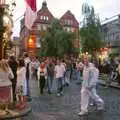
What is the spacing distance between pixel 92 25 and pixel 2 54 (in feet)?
164

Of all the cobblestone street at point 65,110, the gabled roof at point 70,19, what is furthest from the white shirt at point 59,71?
the gabled roof at point 70,19

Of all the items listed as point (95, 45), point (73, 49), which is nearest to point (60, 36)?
point (73, 49)

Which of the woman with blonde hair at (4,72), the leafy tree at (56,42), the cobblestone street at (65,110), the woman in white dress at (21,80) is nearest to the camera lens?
the cobblestone street at (65,110)

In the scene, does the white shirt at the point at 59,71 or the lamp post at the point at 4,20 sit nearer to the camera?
the lamp post at the point at 4,20

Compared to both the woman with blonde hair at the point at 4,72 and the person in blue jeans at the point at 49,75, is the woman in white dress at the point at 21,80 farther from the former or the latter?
the person in blue jeans at the point at 49,75

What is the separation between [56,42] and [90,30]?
2082cm

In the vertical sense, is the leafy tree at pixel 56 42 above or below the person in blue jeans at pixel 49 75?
above

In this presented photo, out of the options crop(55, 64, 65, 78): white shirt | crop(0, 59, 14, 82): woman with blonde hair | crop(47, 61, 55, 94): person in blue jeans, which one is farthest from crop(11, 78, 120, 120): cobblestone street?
crop(47, 61, 55, 94): person in blue jeans

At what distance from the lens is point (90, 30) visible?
218ft

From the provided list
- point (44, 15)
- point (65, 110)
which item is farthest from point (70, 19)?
point (65, 110)

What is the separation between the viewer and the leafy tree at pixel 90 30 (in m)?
65.9

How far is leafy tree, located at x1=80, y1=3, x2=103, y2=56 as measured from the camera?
65938 mm

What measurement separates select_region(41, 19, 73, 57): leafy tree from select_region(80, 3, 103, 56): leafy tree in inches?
695

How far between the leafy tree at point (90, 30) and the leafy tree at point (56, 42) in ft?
57.9
